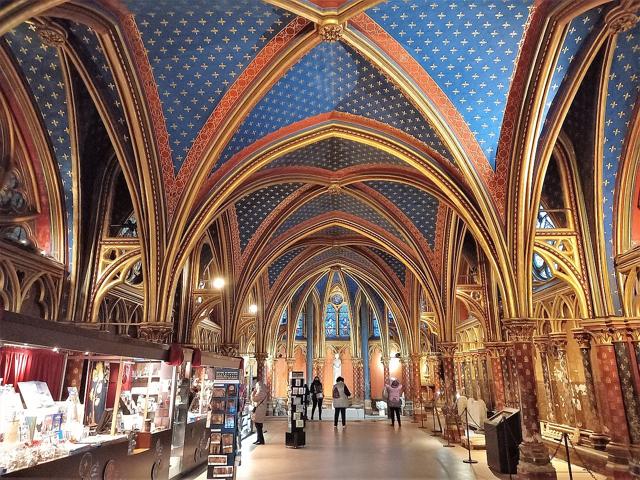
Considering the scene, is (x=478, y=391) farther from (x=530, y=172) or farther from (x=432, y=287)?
(x=530, y=172)

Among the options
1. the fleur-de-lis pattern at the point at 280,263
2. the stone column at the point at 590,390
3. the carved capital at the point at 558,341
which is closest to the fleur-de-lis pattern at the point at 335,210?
the fleur-de-lis pattern at the point at 280,263

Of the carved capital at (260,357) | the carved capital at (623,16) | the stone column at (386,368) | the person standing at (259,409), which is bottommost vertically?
the person standing at (259,409)

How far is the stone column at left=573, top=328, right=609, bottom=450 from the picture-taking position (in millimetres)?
10258

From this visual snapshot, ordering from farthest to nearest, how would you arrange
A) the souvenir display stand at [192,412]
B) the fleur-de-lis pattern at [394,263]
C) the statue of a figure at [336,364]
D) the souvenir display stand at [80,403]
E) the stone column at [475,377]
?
the statue of a figure at [336,364] → the fleur-de-lis pattern at [394,263] → the stone column at [475,377] → the souvenir display stand at [192,412] → the souvenir display stand at [80,403]

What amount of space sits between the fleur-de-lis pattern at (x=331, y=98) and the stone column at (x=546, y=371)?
7.22 metres

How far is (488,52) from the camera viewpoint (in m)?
8.20

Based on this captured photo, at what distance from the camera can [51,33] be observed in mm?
7289

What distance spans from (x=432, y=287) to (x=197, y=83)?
10.3 meters

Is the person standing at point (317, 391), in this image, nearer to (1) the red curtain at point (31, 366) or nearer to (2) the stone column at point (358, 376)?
(2) the stone column at point (358, 376)

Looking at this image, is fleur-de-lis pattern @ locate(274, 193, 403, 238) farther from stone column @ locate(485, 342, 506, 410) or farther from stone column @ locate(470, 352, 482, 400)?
stone column @ locate(470, 352, 482, 400)

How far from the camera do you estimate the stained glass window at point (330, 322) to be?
2988 cm

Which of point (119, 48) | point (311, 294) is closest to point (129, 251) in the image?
point (119, 48)

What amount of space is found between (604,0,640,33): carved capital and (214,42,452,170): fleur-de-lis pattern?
3641 mm

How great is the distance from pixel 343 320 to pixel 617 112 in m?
23.2
